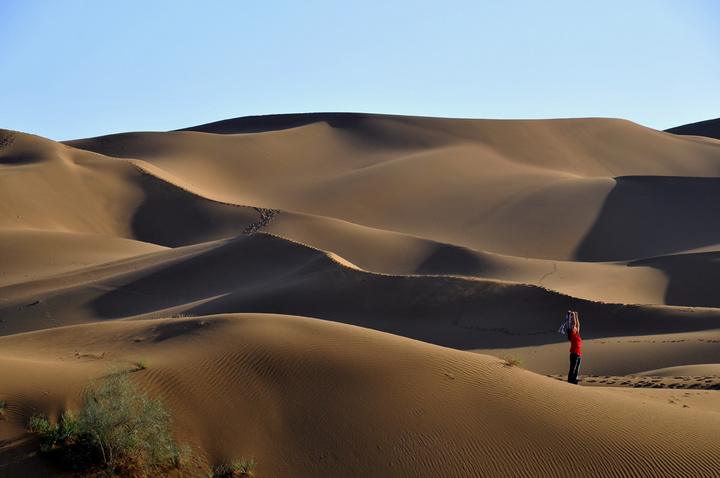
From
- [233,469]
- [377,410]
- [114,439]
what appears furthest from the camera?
[377,410]

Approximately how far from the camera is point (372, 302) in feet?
A: 64.8

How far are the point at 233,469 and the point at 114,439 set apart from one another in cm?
129

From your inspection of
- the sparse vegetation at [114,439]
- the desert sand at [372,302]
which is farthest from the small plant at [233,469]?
the sparse vegetation at [114,439]

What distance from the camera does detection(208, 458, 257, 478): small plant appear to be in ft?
23.3

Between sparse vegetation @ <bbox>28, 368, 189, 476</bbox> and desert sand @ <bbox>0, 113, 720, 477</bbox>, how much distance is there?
0.76ft

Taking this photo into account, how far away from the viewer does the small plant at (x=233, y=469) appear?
7102 millimetres

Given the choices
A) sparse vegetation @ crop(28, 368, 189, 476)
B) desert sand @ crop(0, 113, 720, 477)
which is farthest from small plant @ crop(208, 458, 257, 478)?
sparse vegetation @ crop(28, 368, 189, 476)

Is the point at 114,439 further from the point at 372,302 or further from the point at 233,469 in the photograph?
the point at 372,302

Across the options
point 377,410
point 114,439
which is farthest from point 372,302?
point 114,439

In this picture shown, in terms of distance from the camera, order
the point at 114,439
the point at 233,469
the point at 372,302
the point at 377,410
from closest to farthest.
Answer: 1. the point at 114,439
2. the point at 233,469
3. the point at 377,410
4. the point at 372,302

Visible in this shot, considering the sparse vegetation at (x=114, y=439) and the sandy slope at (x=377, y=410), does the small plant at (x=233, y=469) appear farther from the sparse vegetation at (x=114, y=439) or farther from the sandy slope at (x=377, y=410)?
the sparse vegetation at (x=114, y=439)

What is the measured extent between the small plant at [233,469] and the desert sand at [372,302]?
0.11 m

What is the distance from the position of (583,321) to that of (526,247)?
1725 cm

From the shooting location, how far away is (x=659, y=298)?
22.9 meters
